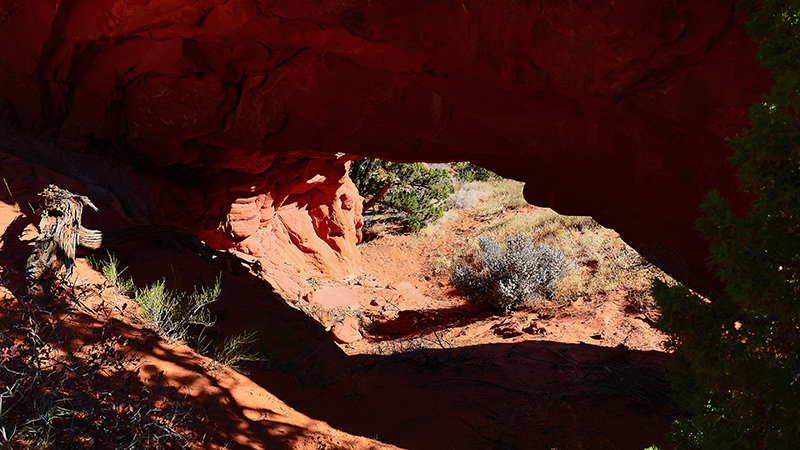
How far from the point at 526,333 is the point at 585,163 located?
3.07 meters

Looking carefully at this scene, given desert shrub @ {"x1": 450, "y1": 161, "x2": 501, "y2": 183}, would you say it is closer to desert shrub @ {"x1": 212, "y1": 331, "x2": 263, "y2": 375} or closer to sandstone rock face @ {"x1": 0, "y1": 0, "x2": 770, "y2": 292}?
sandstone rock face @ {"x1": 0, "y1": 0, "x2": 770, "y2": 292}

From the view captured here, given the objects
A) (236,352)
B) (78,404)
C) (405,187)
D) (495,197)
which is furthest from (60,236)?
(495,197)

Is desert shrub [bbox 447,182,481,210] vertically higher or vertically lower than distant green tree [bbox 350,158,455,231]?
lower

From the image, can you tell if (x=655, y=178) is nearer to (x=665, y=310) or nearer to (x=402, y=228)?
(x=665, y=310)

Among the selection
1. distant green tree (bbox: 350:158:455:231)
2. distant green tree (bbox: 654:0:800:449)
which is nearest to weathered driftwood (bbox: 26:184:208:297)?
distant green tree (bbox: 654:0:800:449)

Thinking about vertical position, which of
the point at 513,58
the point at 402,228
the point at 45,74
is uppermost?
the point at 513,58

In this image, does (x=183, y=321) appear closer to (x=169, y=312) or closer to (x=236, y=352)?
(x=169, y=312)

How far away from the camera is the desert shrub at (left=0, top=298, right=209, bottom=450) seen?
2477 millimetres

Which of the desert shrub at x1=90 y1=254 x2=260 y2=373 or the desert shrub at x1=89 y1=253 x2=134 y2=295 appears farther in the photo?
the desert shrub at x1=89 y1=253 x2=134 y2=295

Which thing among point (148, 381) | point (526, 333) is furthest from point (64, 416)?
point (526, 333)

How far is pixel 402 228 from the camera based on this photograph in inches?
576

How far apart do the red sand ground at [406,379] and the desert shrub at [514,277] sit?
3.81 ft

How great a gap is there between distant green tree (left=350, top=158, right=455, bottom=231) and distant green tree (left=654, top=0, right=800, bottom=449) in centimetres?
1180

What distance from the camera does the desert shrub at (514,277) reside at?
27.0 ft
